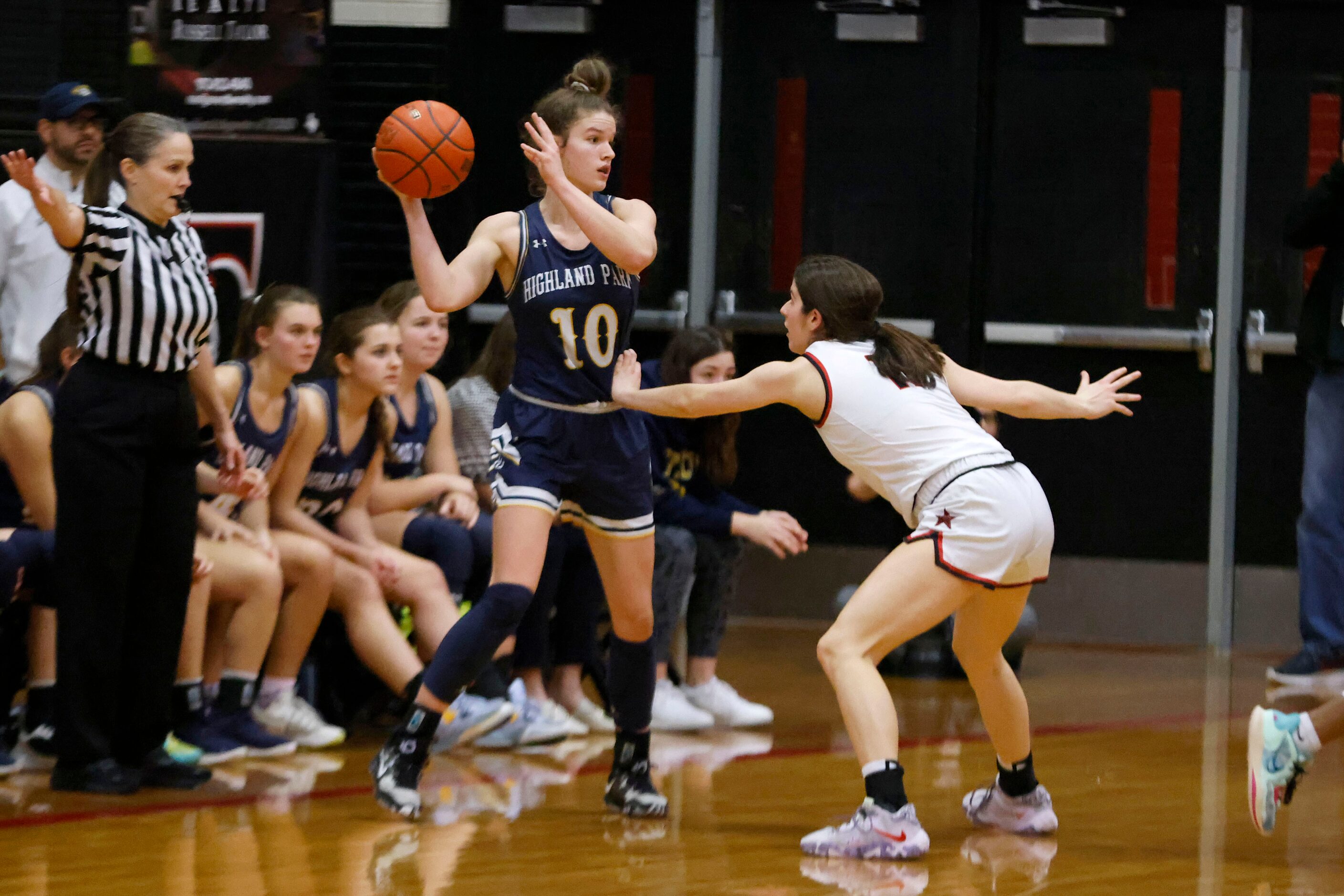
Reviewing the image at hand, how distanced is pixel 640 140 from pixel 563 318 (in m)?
4.13

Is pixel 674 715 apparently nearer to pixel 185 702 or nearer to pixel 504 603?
pixel 185 702

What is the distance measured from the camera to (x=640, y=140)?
7.98m

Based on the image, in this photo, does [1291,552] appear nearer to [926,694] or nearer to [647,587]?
[926,694]

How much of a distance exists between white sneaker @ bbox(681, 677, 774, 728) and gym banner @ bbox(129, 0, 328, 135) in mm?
2674

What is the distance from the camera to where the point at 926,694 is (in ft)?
20.3

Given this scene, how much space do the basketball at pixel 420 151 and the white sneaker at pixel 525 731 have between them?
167cm

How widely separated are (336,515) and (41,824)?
1.55 m

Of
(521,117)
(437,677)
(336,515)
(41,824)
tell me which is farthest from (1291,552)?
(41,824)

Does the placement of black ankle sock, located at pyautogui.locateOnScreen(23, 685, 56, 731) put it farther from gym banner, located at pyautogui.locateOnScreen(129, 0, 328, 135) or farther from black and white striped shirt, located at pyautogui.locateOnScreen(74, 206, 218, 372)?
gym banner, located at pyautogui.locateOnScreen(129, 0, 328, 135)

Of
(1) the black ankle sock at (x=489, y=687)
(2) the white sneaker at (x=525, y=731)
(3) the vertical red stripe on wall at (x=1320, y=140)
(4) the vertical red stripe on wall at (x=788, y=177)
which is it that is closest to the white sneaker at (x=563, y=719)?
(2) the white sneaker at (x=525, y=731)

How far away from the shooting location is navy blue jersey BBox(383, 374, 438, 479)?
5.34 metres

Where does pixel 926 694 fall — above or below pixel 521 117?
below

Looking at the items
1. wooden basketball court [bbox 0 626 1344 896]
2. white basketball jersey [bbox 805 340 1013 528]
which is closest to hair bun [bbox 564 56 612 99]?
white basketball jersey [bbox 805 340 1013 528]

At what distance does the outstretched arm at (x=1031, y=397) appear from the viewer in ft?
12.8
